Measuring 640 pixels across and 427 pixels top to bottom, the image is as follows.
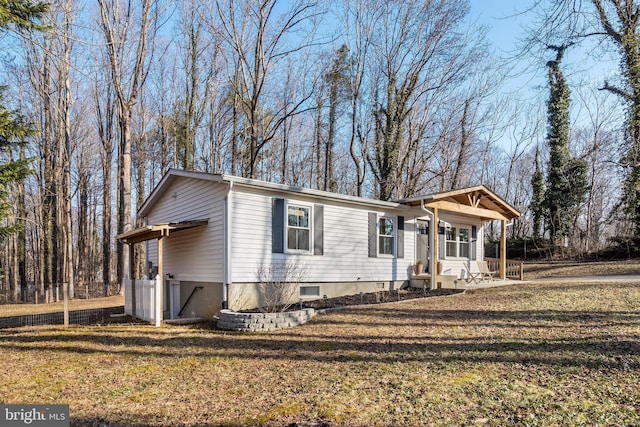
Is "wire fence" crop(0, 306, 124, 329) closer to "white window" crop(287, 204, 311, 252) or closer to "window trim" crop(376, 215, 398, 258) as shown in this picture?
"white window" crop(287, 204, 311, 252)

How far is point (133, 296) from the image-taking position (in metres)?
10.2

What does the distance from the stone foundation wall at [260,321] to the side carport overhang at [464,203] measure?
591 centimetres

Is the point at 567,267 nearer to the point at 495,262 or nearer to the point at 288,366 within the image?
the point at 495,262

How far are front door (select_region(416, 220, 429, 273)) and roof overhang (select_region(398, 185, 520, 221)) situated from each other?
3.71 feet

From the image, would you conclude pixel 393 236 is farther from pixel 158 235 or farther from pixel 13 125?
pixel 13 125

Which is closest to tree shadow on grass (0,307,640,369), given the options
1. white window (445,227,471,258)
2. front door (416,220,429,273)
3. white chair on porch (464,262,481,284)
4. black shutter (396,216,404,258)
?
black shutter (396,216,404,258)

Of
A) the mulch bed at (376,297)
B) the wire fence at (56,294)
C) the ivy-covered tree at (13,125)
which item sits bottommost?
the wire fence at (56,294)

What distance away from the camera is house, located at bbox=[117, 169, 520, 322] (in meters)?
9.34

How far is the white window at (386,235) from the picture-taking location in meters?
12.6

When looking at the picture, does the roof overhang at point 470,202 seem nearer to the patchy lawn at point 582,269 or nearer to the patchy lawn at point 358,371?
the patchy lawn at point 582,269

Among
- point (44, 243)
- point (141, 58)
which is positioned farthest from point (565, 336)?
point (44, 243)

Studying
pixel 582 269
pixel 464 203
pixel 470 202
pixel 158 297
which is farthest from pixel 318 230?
pixel 582 269

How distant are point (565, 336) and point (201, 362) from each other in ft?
17.7

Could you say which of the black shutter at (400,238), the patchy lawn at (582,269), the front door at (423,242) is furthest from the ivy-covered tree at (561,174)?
the black shutter at (400,238)
